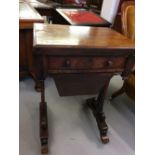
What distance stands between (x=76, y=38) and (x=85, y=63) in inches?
6.8

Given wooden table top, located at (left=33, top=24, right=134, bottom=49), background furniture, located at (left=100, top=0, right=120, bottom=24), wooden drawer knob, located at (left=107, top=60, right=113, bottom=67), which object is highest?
background furniture, located at (left=100, top=0, right=120, bottom=24)

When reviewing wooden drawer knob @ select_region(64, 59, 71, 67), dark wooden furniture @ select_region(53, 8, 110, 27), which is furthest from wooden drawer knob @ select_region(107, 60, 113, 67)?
dark wooden furniture @ select_region(53, 8, 110, 27)

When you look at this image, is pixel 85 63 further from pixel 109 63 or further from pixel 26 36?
pixel 26 36

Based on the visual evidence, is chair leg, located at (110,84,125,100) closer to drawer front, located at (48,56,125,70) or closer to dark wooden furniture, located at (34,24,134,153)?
dark wooden furniture, located at (34,24,134,153)

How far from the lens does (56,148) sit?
4.87ft

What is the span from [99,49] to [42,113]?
822 mm

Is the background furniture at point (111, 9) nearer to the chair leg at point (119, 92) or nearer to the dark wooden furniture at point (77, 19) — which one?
the dark wooden furniture at point (77, 19)

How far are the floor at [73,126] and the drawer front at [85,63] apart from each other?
27.9 inches

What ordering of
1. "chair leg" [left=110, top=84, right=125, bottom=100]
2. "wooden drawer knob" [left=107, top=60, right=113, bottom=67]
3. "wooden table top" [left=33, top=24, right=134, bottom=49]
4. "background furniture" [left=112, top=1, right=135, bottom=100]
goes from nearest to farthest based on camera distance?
"wooden table top" [left=33, top=24, right=134, bottom=49] → "wooden drawer knob" [left=107, top=60, right=113, bottom=67] → "background furniture" [left=112, top=1, right=135, bottom=100] → "chair leg" [left=110, top=84, right=125, bottom=100]

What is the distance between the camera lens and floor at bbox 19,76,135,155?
1507 mm

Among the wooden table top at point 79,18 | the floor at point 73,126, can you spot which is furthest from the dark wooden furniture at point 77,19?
the floor at point 73,126

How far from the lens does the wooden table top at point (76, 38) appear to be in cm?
108
